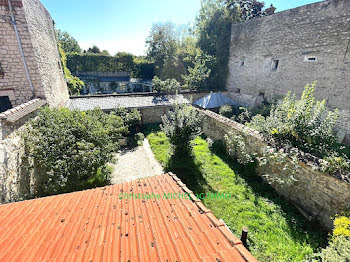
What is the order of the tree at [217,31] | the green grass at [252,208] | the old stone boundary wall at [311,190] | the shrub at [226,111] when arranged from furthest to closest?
the tree at [217,31], the shrub at [226,111], the old stone boundary wall at [311,190], the green grass at [252,208]

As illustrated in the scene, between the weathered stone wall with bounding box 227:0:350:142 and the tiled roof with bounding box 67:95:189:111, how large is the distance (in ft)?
22.7

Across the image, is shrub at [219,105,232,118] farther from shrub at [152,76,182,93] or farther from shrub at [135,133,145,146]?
shrub at [135,133,145,146]

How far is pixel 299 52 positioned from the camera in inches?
419

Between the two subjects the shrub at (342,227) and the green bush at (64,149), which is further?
the green bush at (64,149)

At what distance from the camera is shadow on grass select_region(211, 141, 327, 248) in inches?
169

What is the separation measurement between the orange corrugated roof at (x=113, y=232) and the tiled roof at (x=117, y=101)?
944cm

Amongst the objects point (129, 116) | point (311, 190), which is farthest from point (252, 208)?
point (129, 116)

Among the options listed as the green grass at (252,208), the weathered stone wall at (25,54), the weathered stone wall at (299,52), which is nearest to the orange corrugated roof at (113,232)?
the green grass at (252,208)

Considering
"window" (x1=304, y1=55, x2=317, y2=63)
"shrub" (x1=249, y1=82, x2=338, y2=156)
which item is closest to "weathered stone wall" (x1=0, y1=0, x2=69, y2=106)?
"shrub" (x1=249, y1=82, x2=338, y2=156)

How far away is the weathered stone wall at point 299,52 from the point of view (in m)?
8.88

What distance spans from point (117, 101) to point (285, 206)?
12.1m

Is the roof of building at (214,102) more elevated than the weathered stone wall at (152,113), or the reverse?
the roof of building at (214,102)

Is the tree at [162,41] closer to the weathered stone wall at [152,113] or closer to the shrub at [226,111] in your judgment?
the weathered stone wall at [152,113]

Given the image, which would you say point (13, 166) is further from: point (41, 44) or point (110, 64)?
point (110, 64)
